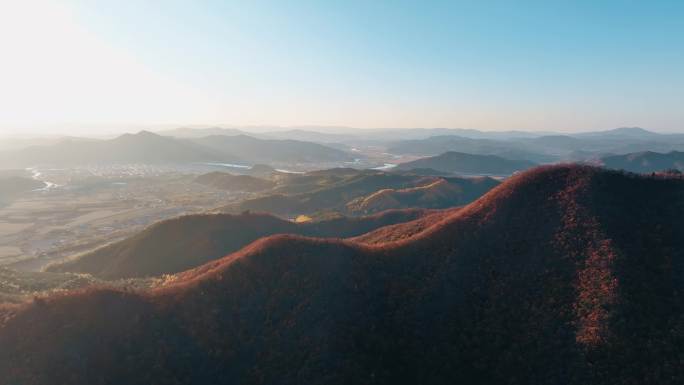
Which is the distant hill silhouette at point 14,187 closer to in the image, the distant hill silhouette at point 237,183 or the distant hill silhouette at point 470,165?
the distant hill silhouette at point 237,183

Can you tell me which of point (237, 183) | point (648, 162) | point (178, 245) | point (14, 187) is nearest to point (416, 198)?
point (178, 245)

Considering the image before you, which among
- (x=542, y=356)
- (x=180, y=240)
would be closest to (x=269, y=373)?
(x=542, y=356)

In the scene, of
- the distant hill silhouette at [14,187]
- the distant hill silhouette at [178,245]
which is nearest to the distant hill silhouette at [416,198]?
the distant hill silhouette at [178,245]

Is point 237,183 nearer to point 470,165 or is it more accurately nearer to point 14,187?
point 14,187

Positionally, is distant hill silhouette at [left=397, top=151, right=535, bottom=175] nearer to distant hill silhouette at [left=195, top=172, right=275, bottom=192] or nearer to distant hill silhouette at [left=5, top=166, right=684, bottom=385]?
distant hill silhouette at [left=195, top=172, right=275, bottom=192]

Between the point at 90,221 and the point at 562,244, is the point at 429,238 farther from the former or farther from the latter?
the point at 90,221

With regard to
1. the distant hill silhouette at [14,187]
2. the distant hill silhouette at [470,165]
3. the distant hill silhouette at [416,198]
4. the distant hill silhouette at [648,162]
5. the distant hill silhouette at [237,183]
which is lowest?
the distant hill silhouette at [14,187]

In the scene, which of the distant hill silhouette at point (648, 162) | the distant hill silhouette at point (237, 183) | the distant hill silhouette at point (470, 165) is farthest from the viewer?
the distant hill silhouette at point (470, 165)

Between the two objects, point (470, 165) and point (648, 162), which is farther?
point (470, 165)
